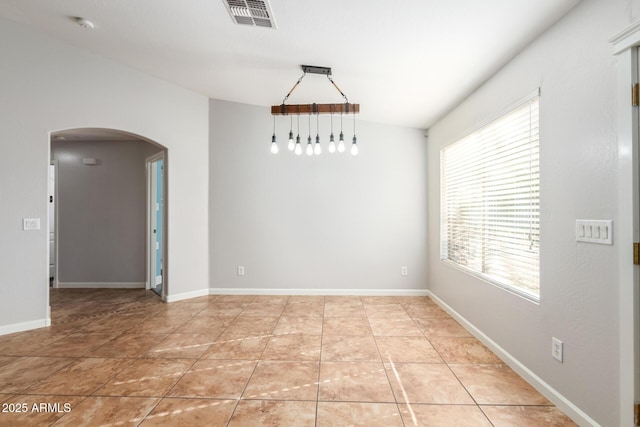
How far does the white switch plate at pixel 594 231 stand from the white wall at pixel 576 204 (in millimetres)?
36

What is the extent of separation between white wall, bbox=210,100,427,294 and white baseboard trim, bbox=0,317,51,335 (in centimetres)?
204

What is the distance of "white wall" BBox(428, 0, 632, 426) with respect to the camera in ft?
5.50

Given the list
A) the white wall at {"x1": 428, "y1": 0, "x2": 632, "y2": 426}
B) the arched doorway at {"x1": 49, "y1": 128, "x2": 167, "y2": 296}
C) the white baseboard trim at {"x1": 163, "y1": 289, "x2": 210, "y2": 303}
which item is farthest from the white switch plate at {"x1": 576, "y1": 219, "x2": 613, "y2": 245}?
the arched doorway at {"x1": 49, "y1": 128, "x2": 167, "y2": 296}

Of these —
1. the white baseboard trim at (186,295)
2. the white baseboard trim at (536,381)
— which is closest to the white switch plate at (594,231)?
the white baseboard trim at (536,381)

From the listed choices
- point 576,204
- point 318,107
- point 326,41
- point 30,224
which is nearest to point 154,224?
point 30,224

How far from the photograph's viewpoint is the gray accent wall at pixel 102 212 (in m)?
5.36

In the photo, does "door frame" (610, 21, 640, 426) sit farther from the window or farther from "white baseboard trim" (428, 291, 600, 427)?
the window

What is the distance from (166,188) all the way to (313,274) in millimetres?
2509

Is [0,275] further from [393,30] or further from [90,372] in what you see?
[393,30]

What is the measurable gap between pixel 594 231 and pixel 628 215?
0.23 metres

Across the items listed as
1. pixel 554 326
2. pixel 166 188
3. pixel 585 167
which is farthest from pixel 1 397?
pixel 585 167

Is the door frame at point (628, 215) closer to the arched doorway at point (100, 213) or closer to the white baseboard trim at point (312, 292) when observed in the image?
the white baseboard trim at point (312, 292)

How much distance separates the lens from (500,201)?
2812 mm

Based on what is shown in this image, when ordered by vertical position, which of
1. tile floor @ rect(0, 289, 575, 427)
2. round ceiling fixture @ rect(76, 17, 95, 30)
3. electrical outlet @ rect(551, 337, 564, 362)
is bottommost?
tile floor @ rect(0, 289, 575, 427)
